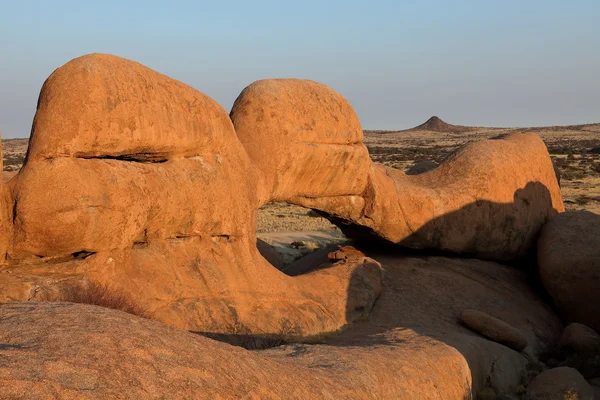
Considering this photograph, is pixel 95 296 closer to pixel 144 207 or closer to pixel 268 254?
pixel 144 207

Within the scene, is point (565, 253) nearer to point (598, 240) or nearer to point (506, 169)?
point (598, 240)

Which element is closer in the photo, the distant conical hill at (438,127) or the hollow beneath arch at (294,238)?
the hollow beneath arch at (294,238)

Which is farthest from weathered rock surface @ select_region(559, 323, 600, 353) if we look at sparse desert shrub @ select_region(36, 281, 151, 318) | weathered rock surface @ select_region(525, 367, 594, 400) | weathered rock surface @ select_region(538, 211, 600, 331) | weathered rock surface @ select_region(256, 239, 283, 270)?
sparse desert shrub @ select_region(36, 281, 151, 318)

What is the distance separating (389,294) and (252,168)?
11.4 ft

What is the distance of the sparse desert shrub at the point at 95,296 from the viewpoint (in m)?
7.12

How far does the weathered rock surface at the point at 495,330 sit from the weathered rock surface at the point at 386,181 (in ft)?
7.36

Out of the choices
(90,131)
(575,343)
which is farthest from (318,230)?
(90,131)

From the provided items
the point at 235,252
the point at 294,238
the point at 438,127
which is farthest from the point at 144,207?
the point at 438,127

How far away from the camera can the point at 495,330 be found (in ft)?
35.7

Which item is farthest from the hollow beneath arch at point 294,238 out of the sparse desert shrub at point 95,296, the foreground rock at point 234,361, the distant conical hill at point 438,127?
the distant conical hill at point 438,127

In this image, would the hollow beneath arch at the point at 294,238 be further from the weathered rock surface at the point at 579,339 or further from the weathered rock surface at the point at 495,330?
the weathered rock surface at the point at 579,339

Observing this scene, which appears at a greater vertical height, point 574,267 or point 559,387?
point 574,267

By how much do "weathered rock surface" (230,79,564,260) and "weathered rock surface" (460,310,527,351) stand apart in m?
2.24

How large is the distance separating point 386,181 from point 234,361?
8.13 metres
